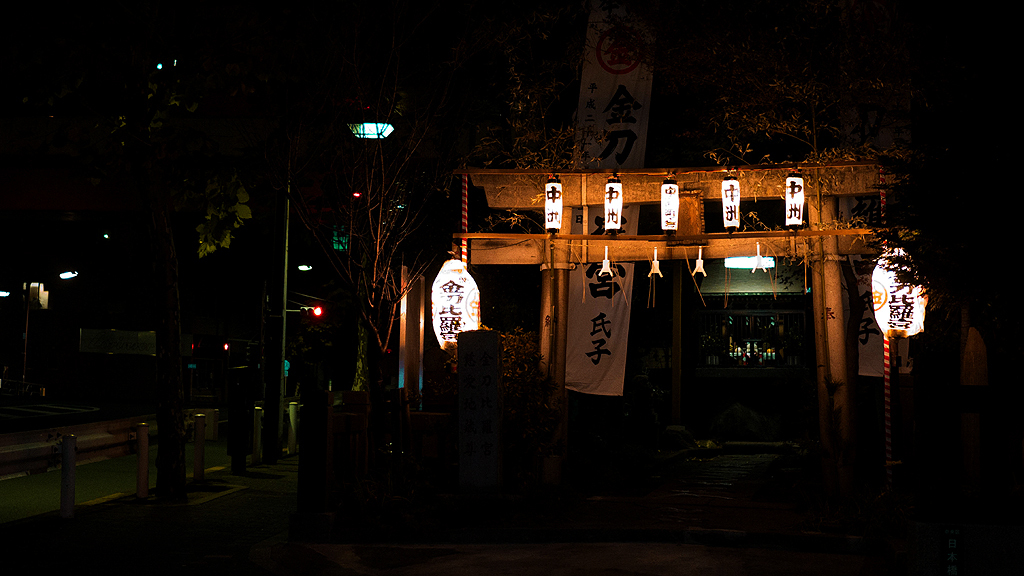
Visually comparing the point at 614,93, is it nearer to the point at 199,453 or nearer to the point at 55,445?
the point at 199,453

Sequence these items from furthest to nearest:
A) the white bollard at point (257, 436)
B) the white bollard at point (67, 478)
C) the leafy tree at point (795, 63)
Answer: the white bollard at point (257, 436), the leafy tree at point (795, 63), the white bollard at point (67, 478)

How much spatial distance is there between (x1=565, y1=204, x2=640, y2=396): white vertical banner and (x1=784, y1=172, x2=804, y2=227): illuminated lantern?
3.18 m

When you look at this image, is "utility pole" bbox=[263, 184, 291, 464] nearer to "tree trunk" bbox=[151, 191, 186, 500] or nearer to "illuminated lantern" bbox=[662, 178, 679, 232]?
"tree trunk" bbox=[151, 191, 186, 500]

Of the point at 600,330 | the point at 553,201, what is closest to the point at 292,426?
the point at 600,330

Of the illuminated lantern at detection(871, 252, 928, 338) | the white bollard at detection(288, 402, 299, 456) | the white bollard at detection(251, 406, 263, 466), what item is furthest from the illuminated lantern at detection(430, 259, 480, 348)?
the white bollard at detection(288, 402, 299, 456)

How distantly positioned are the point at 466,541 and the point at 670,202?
20.0 feet

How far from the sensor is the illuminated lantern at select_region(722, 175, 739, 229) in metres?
13.1

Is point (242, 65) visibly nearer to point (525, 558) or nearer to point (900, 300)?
point (525, 558)

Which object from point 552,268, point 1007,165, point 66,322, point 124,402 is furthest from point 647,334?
point 66,322

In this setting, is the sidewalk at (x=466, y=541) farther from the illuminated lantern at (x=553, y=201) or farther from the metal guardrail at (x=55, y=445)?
the illuminated lantern at (x=553, y=201)

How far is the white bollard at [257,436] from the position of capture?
18359 mm

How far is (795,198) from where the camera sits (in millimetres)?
12555

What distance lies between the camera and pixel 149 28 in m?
12.6

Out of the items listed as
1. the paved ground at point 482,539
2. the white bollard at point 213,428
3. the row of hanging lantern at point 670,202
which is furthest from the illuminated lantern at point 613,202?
the white bollard at point 213,428
